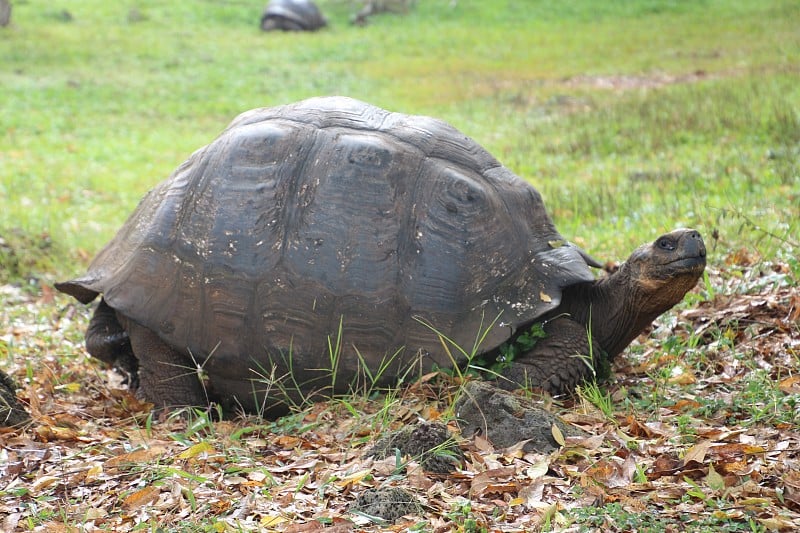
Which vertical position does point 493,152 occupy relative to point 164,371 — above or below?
above

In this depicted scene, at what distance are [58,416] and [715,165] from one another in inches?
294

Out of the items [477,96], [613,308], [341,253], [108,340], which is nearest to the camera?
[341,253]

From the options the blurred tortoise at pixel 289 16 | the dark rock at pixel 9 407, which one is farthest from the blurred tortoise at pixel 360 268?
the blurred tortoise at pixel 289 16

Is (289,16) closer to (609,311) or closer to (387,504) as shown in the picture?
(609,311)

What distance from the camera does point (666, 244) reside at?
460 centimetres

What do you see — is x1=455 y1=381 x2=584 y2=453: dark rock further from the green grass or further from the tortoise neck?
the green grass

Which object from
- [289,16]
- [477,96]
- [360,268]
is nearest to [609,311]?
[360,268]

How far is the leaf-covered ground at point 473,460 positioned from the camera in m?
3.23

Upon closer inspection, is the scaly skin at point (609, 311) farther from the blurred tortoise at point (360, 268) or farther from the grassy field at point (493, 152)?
the grassy field at point (493, 152)

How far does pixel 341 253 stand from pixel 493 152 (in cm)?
846

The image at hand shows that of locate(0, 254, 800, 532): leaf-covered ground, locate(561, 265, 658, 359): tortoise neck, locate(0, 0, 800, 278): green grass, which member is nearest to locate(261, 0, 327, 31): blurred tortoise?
locate(0, 0, 800, 278): green grass

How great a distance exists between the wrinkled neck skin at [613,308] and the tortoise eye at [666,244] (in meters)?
0.25

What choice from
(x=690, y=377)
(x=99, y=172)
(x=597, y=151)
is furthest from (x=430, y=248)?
(x=99, y=172)

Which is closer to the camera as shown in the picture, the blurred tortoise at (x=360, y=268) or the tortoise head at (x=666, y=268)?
the tortoise head at (x=666, y=268)
